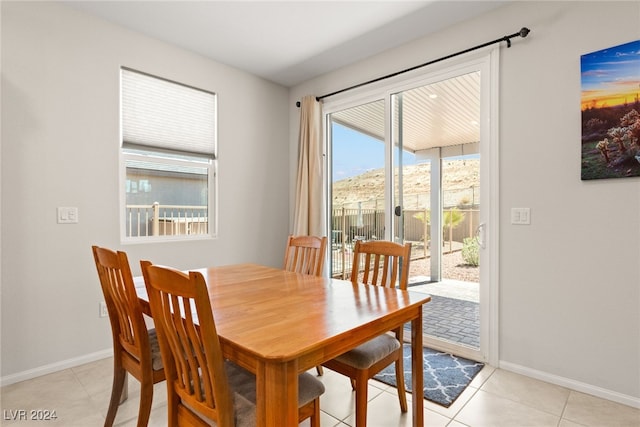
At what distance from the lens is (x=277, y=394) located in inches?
37.3

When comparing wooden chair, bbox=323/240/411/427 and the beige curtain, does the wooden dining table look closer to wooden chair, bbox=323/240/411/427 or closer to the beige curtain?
wooden chair, bbox=323/240/411/427

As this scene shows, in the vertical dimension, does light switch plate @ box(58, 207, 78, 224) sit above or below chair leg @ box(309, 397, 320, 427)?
above

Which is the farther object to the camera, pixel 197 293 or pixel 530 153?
pixel 530 153

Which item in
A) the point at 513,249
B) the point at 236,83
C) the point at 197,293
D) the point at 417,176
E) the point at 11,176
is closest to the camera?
the point at 197,293

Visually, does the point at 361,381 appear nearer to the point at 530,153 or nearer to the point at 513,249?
the point at 513,249

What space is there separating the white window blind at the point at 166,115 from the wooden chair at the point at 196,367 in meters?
2.11

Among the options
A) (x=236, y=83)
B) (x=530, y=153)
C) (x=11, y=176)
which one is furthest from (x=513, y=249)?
(x=11, y=176)

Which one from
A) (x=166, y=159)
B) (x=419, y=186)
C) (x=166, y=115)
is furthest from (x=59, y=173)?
(x=419, y=186)

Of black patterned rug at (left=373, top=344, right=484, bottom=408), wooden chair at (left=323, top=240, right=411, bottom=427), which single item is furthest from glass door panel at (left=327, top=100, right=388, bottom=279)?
wooden chair at (left=323, top=240, right=411, bottom=427)

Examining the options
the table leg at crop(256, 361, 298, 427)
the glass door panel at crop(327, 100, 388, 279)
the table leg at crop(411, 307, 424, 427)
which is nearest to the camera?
the table leg at crop(256, 361, 298, 427)

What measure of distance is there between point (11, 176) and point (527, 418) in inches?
138

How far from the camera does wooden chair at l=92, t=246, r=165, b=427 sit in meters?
1.41

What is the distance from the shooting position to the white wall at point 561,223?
6.39 feet

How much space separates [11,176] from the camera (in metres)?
2.20
